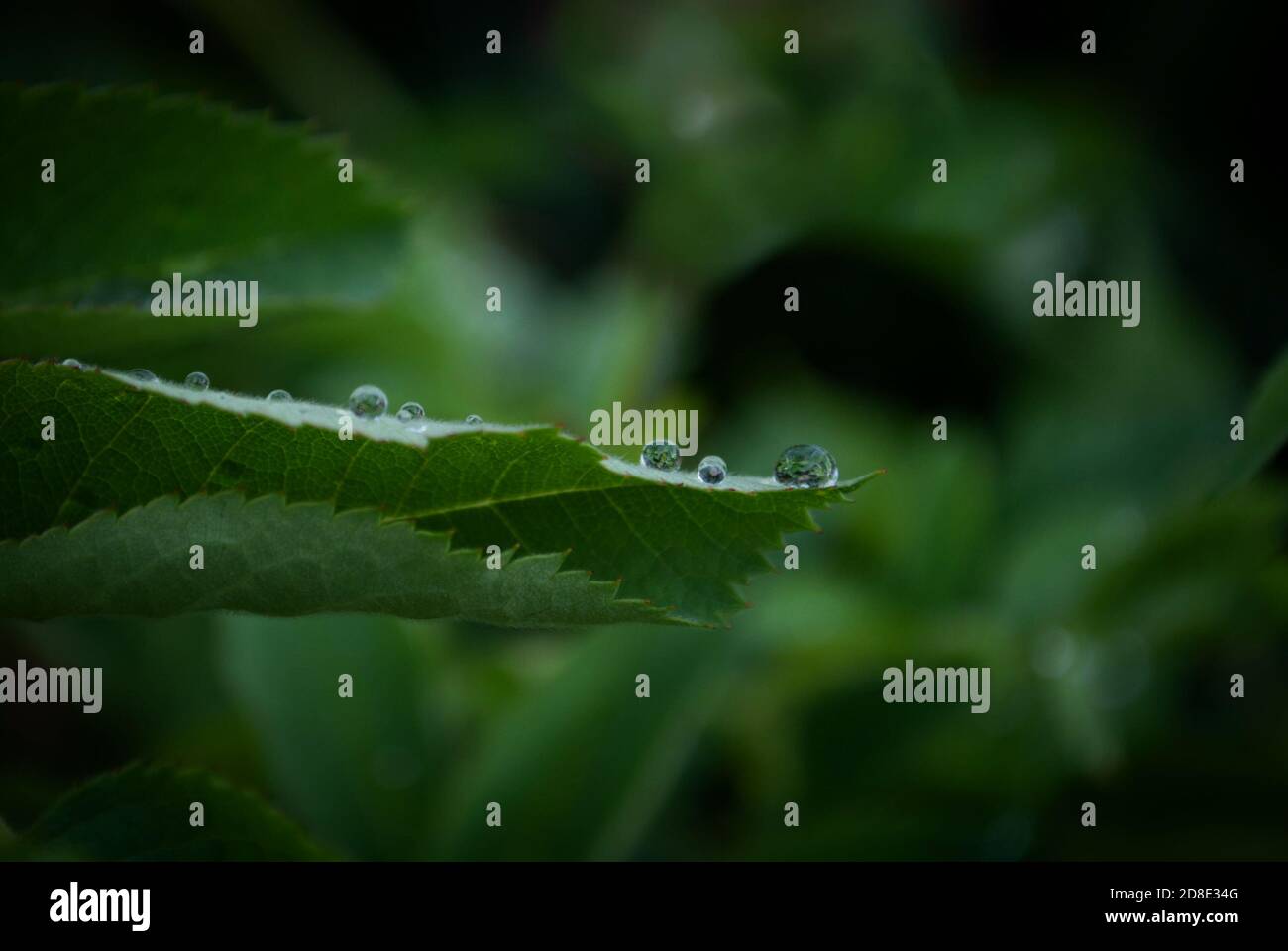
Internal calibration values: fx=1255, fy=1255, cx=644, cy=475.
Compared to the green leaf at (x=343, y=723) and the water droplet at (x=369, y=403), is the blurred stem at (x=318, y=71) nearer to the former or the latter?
the green leaf at (x=343, y=723)

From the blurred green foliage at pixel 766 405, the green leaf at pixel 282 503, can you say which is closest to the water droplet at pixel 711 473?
the green leaf at pixel 282 503

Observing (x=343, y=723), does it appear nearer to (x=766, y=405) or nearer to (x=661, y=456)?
(x=661, y=456)

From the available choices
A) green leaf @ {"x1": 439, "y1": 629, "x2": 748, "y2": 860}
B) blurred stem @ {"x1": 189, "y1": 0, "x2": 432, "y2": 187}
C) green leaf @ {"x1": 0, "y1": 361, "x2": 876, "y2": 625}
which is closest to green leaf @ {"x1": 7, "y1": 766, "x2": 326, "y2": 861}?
green leaf @ {"x1": 0, "y1": 361, "x2": 876, "y2": 625}

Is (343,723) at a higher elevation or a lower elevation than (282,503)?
lower

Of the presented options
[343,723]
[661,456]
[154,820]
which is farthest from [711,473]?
[343,723]

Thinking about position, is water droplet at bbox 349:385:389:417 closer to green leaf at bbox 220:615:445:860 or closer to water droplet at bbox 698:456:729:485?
water droplet at bbox 698:456:729:485
